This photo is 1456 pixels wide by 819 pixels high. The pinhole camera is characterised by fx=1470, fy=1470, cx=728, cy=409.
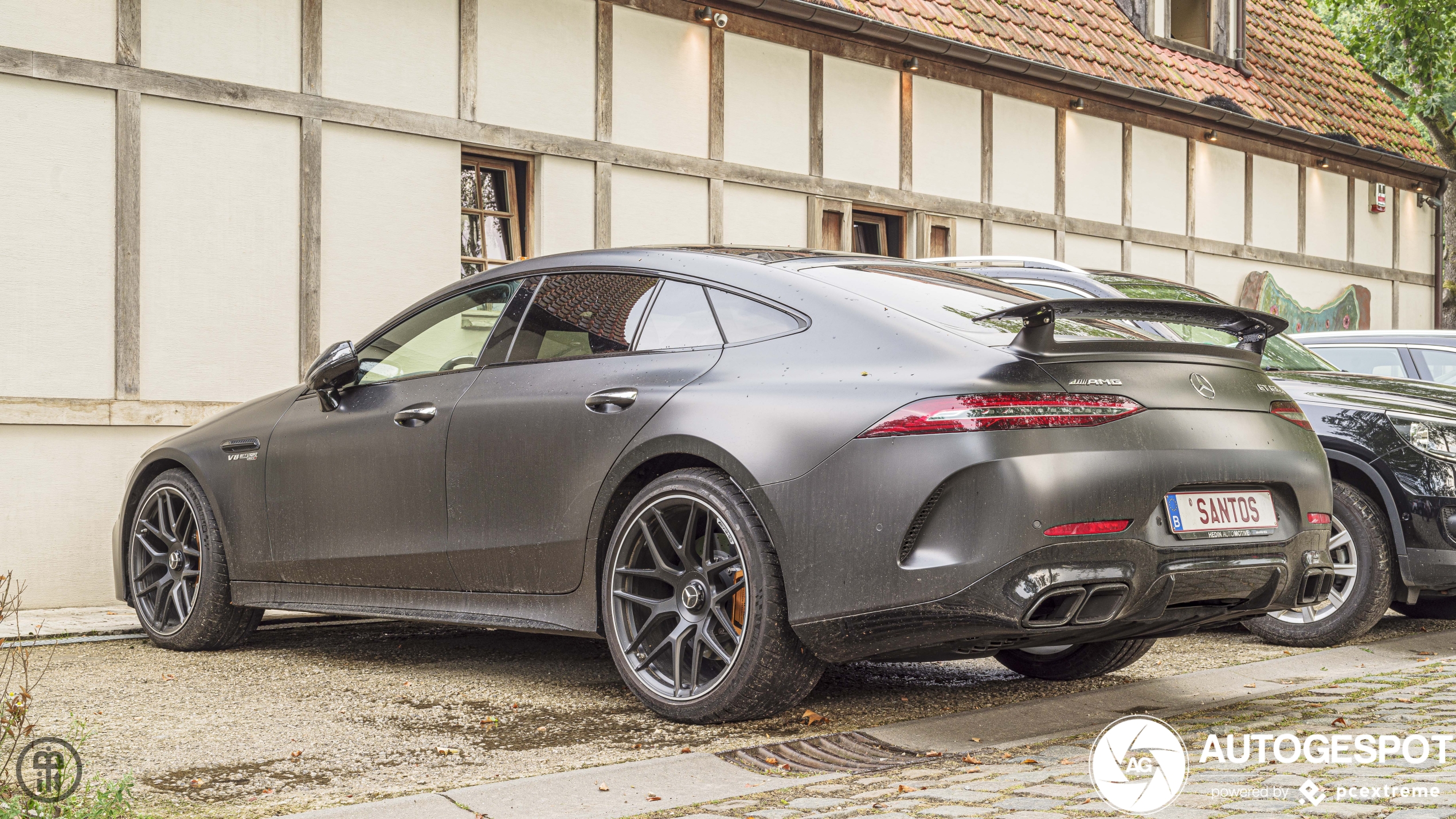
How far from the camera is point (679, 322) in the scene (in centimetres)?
489

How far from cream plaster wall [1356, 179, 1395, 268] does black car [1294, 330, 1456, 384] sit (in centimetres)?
1260

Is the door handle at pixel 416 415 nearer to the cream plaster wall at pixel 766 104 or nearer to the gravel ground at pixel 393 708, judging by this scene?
the gravel ground at pixel 393 708

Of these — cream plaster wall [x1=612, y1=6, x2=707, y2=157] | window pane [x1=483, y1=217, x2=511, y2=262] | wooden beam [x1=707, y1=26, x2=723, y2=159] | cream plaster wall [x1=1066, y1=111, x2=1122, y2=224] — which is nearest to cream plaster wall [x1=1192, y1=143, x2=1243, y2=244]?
cream plaster wall [x1=1066, y1=111, x2=1122, y2=224]

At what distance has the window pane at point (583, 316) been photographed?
5062 millimetres

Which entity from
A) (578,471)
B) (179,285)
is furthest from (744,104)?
(578,471)

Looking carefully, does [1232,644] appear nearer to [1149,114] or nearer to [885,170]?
[885,170]

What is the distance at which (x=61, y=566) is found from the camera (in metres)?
8.34

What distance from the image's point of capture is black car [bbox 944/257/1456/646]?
6520 mm

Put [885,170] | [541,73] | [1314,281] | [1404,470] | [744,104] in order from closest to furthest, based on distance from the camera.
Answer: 1. [1404,470]
2. [541,73]
3. [744,104]
4. [885,170]
5. [1314,281]

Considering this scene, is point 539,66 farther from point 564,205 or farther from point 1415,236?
point 1415,236

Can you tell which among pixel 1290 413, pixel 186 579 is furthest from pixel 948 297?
pixel 186 579

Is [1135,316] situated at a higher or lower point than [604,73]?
A: lower

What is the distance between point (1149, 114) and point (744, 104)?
6.59 meters

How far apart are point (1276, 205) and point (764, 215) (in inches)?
372
